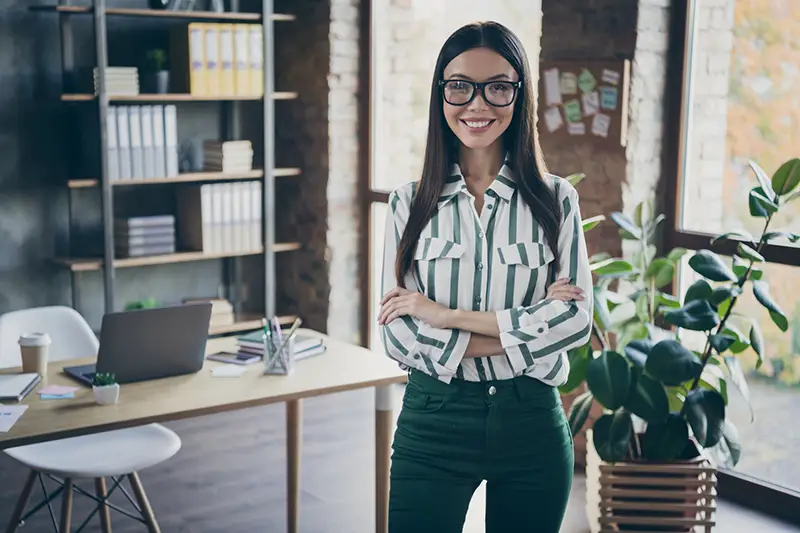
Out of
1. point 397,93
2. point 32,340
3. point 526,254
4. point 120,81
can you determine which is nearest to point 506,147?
point 526,254

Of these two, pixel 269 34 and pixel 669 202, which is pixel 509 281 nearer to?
pixel 669 202

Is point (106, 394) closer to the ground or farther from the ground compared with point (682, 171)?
closer to the ground

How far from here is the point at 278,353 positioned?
10.1ft

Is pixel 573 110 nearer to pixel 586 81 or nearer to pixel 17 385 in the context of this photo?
pixel 586 81

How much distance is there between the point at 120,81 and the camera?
510 centimetres

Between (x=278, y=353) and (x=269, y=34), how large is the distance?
2.87m

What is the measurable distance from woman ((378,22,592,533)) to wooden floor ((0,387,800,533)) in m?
1.75

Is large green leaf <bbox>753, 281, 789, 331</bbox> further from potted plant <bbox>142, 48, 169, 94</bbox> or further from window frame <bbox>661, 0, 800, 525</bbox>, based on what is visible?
potted plant <bbox>142, 48, 169, 94</bbox>

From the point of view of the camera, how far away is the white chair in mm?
3043

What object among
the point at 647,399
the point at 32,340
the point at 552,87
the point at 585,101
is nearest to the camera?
the point at 32,340

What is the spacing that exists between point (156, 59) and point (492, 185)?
11.8ft

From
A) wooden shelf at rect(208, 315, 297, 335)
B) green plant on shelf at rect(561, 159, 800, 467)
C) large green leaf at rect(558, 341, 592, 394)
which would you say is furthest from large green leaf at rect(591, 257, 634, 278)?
wooden shelf at rect(208, 315, 297, 335)

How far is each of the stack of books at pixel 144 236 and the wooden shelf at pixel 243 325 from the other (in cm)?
48

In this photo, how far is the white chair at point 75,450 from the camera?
304cm
